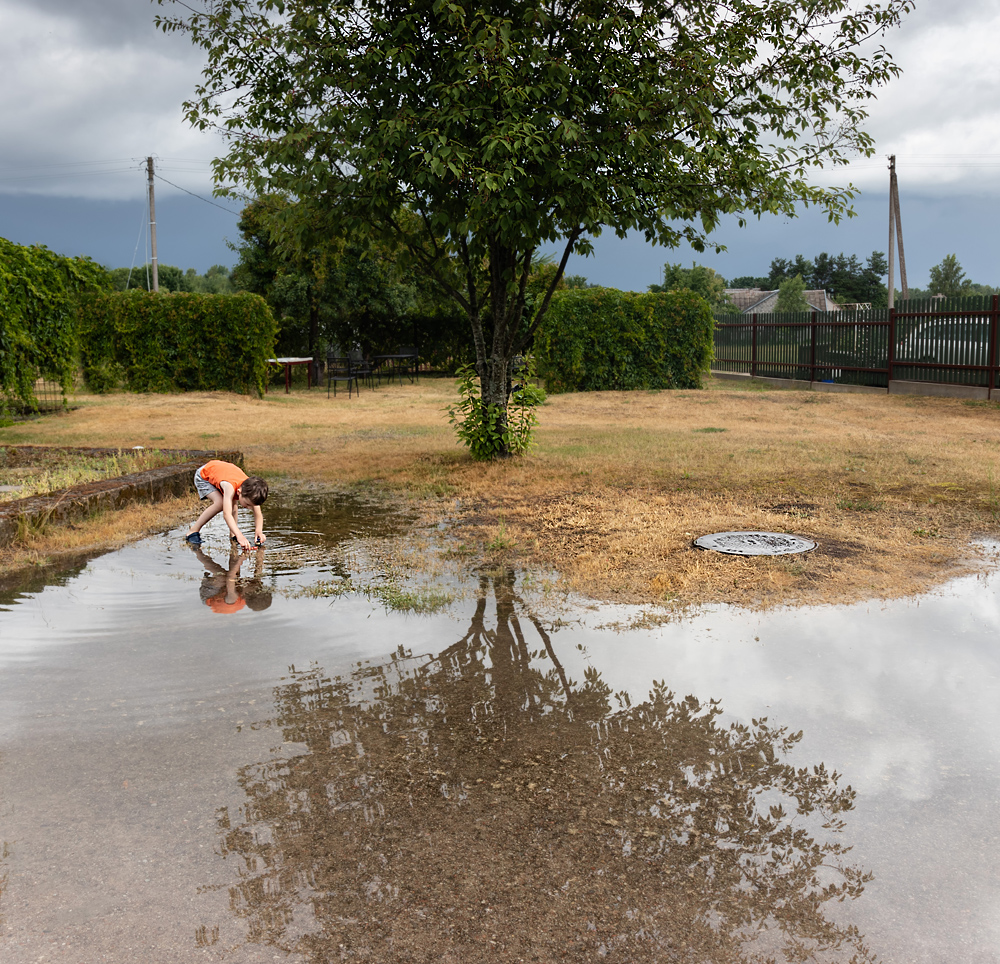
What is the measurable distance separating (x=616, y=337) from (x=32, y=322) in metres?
13.5

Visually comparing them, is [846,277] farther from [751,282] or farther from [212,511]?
[212,511]

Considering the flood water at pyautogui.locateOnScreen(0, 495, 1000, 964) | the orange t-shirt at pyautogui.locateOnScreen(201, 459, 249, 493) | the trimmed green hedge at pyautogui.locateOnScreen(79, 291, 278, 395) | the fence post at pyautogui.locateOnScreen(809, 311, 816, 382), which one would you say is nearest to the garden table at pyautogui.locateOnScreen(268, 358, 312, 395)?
the trimmed green hedge at pyautogui.locateOnScreen(79, 291, 278, 395)

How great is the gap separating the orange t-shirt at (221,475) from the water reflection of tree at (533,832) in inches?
128

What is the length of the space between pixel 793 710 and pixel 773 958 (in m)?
1.65

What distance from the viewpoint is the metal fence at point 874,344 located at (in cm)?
1977

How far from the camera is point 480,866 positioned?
2850mm

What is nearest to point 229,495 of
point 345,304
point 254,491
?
point 254,491

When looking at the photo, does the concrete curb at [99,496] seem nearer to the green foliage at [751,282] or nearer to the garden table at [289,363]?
the garden table at [289,363]

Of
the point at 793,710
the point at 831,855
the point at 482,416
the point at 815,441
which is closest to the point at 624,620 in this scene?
the point at 793,710

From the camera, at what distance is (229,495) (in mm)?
6914

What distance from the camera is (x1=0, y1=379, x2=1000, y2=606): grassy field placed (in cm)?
620

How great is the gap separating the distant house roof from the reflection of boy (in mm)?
85224

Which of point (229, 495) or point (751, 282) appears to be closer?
point (229, 495)

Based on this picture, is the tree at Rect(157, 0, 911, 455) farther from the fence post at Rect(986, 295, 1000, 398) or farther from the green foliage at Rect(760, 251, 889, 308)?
the green foliage at Rect(760, 251, 889, 308)
